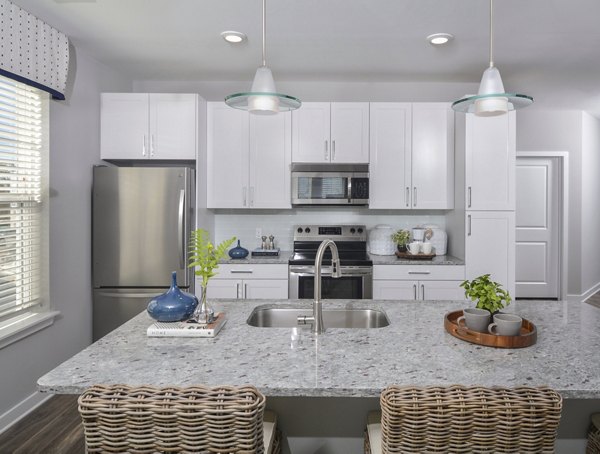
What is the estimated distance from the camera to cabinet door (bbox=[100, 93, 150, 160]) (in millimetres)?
3824

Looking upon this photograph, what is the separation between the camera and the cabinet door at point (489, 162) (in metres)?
3.73

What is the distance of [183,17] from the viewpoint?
2900 mm

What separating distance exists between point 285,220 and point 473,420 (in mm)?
3541

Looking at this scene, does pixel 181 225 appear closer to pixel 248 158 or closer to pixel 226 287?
pixel 226 287

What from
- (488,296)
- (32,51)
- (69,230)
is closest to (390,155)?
(488,296)

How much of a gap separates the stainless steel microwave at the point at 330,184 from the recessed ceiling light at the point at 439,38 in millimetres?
1197

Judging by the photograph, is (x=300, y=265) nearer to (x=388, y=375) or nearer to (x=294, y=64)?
(x=294, y=64)

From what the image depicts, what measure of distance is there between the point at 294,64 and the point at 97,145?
187 cm

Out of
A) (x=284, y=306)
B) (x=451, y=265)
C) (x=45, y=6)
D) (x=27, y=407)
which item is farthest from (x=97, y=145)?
(x=451, y=265)

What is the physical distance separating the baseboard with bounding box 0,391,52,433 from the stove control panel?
243cm

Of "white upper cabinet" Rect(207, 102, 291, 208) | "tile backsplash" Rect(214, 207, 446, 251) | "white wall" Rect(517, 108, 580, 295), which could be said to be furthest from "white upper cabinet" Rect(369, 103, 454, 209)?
"white wall" Rect(517, 108, 580, 295)

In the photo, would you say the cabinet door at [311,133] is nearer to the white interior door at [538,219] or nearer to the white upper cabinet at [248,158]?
the white upper cabinet at [248,158]

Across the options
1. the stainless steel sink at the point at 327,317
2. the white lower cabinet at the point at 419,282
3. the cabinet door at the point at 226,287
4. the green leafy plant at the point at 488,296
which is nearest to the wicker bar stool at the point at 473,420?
the green leafy plant at the point at 488,296

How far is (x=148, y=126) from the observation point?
3.85 m
